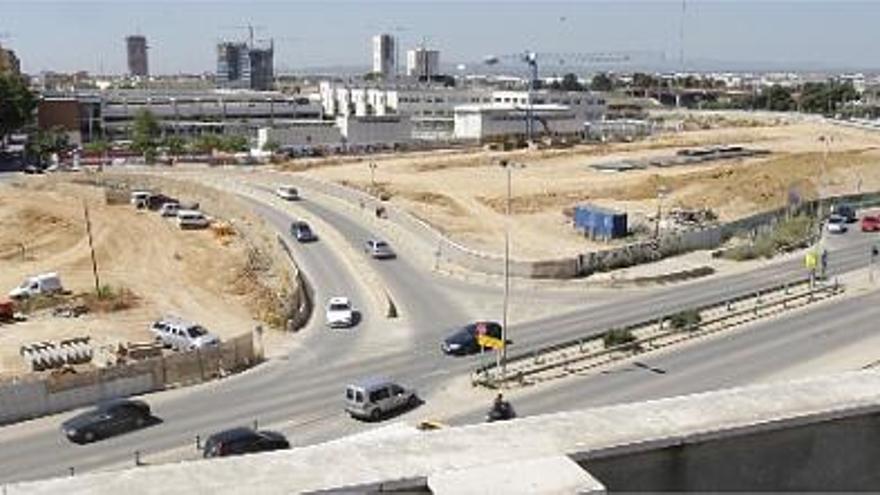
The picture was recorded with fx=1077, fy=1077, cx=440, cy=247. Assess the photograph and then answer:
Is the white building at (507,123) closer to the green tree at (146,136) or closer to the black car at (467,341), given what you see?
the green tree at (146,136)

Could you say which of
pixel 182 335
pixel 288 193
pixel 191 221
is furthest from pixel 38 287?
pixel 288 193

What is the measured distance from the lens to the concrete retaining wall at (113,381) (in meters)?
25.9

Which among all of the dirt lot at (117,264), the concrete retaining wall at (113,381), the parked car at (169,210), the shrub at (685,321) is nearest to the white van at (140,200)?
the dirt lot at (117,264)

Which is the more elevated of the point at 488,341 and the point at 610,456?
the point at 610,456

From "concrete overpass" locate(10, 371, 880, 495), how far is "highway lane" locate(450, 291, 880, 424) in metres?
18.7

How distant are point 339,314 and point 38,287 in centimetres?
1331

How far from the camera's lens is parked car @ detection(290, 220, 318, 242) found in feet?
170

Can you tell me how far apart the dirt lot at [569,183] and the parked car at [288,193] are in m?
5.96

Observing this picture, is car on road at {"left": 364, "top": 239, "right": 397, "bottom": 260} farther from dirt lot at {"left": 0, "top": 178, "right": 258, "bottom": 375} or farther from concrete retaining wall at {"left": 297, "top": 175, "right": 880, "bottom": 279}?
dirt lot at {"left": 0, "top": 178, "right": 258, "bottom": 375}

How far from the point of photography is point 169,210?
2473 inches

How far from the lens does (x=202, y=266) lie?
1906 inches

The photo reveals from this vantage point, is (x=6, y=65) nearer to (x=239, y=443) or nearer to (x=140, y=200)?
(x=140, y=200)

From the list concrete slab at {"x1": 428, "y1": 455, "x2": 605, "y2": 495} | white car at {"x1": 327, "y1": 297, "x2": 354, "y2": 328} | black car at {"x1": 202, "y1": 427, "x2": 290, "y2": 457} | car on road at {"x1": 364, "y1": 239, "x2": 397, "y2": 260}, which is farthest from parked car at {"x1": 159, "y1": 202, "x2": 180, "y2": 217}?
concrete slab at {"x1": 428, "y1": 455, "x2": 605, "y2": 495}

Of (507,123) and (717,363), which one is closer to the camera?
(717,363)
